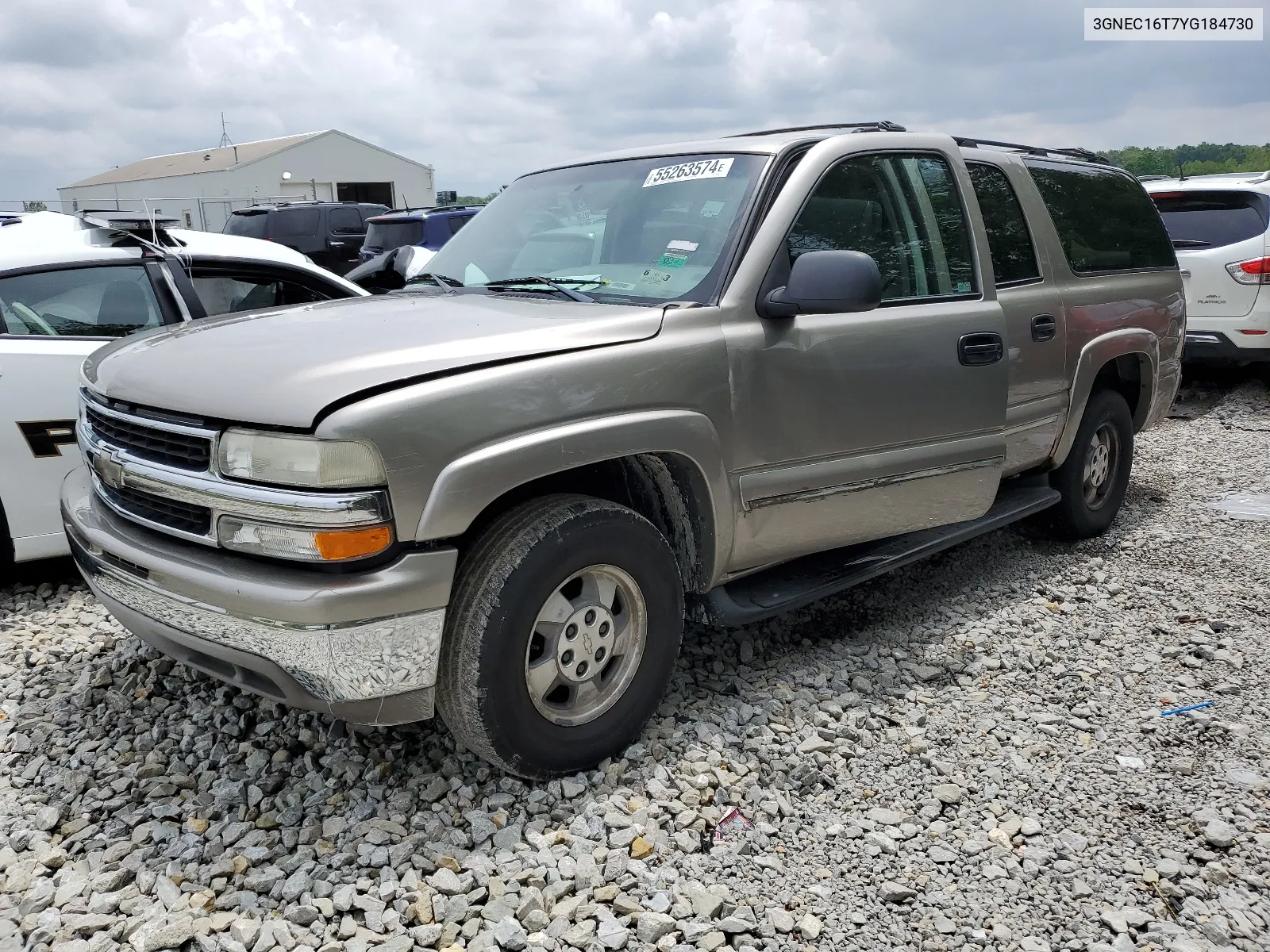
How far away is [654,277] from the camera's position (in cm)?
333

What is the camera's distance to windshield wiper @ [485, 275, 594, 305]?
131 inches

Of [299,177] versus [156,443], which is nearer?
[156,443]

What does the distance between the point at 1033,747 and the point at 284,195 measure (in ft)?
142

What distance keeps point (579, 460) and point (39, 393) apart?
2749mm

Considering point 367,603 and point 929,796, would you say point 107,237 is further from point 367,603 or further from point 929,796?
point 929,796

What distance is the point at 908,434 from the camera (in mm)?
3695

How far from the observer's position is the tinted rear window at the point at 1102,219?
4723 mm

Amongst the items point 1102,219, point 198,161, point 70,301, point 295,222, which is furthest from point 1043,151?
point 198,161

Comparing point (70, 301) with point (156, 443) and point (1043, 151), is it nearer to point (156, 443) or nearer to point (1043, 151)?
point (156, 443)

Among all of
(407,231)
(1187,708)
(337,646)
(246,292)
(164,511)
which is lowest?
(1187,708)

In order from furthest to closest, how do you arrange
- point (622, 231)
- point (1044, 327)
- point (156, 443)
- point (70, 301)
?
point (70, 301) < point (1044, 327) < point (622, 231) < point (156, 443)

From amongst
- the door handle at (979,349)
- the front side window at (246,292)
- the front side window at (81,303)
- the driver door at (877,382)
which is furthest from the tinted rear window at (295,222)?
the door handle at (979,349)

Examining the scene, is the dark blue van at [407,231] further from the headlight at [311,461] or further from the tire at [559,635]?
the headlight at [311,461]

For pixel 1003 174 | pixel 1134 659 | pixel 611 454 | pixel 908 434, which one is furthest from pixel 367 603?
pixel 1003 174
